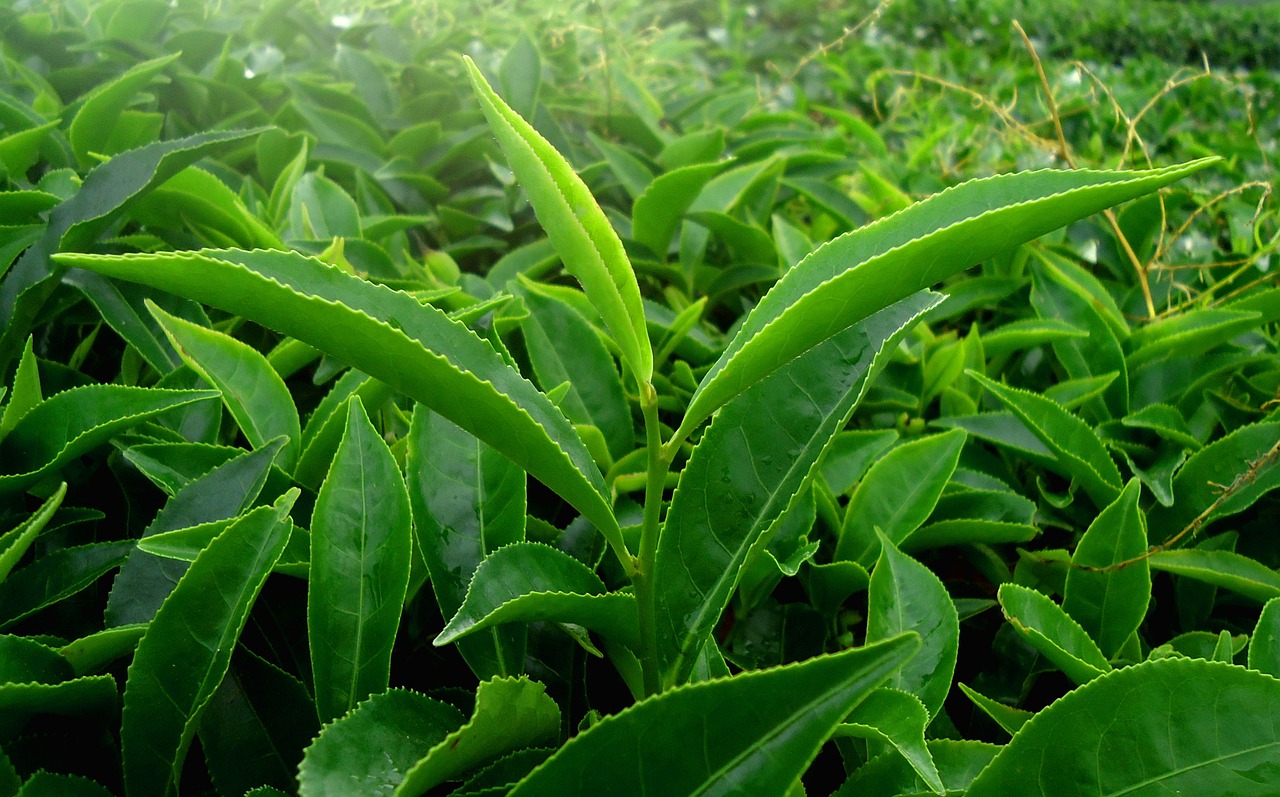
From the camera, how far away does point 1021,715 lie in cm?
100

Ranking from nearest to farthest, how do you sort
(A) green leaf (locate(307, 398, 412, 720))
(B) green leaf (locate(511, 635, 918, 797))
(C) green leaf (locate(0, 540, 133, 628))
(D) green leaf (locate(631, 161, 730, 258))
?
(B) green leaf (locate(511, 635, 918, 797)) < (A) green leaf (locate(307, 398, 412, 720)) < (C) green leaf (locate(0, 540, 133, 628)) < (D) green leaf (locate(631, 161, 730, 258))

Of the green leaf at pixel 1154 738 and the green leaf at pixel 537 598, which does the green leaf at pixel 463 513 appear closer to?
the green leaf at pixel 537 598

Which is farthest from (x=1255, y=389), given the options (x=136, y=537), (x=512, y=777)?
(x=136, y=537)

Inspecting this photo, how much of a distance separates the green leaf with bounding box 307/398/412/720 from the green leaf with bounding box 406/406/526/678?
0.06 meters

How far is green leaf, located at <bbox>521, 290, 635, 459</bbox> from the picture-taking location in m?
1.25

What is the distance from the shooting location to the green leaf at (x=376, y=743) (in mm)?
687

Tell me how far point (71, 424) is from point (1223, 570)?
1.42 metres

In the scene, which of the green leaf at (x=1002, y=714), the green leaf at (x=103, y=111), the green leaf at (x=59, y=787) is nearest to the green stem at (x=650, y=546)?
the green leaf at (x=1002, y=714)

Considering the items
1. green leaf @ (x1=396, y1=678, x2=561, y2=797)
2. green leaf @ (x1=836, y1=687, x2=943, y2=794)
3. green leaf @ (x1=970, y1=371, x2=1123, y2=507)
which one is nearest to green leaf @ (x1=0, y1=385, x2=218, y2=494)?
green leaf @ (x1=396, y1=678, x2=561, y2=797)

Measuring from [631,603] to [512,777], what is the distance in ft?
0.59

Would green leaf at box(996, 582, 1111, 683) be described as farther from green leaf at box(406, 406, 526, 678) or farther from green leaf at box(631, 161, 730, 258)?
green leaf at box(631, 161, 730, 258)

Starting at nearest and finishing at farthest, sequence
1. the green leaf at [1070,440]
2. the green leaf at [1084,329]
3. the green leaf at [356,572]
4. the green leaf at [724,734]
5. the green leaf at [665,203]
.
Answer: the green leaf at [724,734]
the green leaf at [356,572]
the green leaf at [1070,440]
the green leaf at [1084,329]
the green leaf at [665,203]

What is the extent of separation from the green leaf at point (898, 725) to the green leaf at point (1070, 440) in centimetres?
53

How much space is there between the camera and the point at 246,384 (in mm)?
1113
